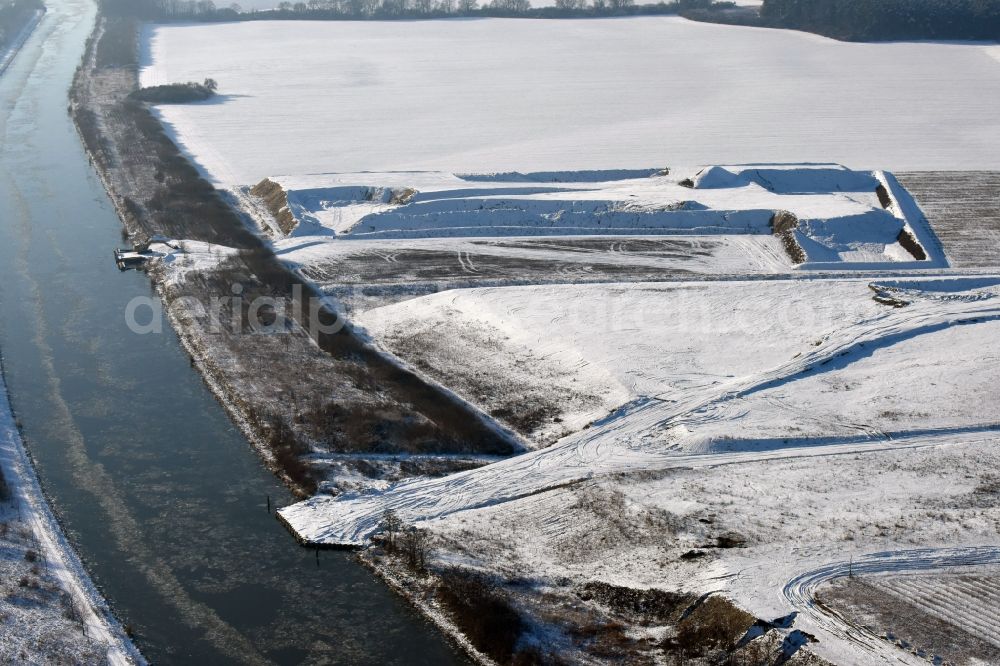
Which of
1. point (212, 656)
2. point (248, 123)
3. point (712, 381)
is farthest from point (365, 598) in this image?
point (248, 123)

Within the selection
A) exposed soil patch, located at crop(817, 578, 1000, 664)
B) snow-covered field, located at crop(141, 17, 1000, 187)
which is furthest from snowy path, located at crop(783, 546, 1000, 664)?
snow-covered field, located at crop(141, 17, 1000, 187)

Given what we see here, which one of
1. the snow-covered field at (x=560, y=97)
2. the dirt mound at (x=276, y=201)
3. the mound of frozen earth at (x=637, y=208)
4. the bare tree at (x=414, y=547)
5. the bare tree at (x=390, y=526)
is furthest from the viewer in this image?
the snow-covered field at (x=560, y=97)

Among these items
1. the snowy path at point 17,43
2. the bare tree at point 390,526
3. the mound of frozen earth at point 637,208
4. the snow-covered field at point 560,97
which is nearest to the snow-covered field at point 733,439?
the bare tree at point 390,526

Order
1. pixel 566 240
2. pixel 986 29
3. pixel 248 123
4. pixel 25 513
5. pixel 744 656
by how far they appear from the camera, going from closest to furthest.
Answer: pixel 744 656
pixel 25 513
pixel 566 240
pixel 248 123
pixel 986 29

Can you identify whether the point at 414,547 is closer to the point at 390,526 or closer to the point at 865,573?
the point at 390,526

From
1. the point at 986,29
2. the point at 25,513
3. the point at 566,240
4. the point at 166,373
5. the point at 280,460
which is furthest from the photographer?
the point at 986,29

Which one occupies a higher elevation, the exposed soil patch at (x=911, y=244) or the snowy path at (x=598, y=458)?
the exposed soil patch at (x=911, y=244)

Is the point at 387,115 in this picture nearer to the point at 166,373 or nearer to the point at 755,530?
the point at 166,373

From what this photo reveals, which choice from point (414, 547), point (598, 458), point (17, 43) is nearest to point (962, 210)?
point (598, 458)

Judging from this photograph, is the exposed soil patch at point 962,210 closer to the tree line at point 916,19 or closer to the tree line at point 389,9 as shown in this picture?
the tree line at point 916,19
